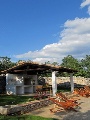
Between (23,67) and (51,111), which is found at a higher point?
(23,67)

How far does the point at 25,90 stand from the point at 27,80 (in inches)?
52.4

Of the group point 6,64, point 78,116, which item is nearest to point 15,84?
point 78,116

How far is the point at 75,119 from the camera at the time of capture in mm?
12930

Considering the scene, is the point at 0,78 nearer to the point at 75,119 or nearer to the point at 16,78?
the point at 16,78

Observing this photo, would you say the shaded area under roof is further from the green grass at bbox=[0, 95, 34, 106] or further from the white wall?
the green grass at bbox=[0, 95, 34, 106]

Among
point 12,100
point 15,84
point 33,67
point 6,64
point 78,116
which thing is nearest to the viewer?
point 78,116

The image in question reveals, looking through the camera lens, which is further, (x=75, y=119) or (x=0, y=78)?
(x=0, y=78)

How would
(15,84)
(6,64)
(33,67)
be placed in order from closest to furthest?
(33,67) < (15,84) < (6,64)

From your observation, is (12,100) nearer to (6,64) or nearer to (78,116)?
(78,116)

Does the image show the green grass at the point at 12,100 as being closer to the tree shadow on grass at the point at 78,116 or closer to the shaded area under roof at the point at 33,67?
the shaded area under roof at the point at 33,67

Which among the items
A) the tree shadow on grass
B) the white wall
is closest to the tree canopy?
the white wall

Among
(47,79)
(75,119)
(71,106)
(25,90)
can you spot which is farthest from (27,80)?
(75,119)

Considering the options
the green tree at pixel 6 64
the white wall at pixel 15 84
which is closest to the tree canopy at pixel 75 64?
the green tree at pixel 6 64

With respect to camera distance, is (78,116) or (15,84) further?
(15,84)
